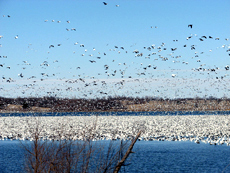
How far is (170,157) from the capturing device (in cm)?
2184

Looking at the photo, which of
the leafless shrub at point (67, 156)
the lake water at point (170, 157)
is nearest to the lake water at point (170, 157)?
the lake water at point (170, 157)

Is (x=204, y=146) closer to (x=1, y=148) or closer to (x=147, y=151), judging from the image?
(x=147, y=151)

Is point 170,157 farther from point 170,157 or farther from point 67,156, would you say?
point 67,156

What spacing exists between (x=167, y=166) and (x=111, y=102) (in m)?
82.1

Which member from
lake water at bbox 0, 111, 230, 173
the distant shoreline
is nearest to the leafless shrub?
lake water at bbox 0, 111, 230, 173

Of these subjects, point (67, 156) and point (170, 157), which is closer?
point (67, 156)

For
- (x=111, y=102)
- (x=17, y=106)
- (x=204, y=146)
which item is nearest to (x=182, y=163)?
(x=204, y=146)

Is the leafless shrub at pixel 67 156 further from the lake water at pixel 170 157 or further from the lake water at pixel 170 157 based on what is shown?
the lake water at pixel 170 157

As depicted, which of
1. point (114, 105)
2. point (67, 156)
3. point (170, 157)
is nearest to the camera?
point (67, 156)

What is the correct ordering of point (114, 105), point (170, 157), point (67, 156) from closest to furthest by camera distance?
point (67, 156)
point (170, 157)
point (114, 105)

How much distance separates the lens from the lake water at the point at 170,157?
19.3 metres

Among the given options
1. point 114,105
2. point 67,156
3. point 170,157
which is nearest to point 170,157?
point 170,157

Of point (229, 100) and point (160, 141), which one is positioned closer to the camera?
point (160, 141)

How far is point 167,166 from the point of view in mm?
19766
